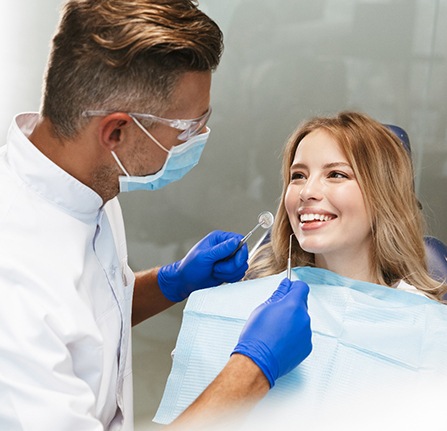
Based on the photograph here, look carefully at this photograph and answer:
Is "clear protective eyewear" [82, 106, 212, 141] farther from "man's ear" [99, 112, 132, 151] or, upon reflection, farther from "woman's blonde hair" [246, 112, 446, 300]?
"woman's blonde hair" [246, 112, 446, 300]

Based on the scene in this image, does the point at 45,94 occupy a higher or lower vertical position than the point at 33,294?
higher

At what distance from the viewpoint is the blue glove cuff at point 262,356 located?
1.24 meters

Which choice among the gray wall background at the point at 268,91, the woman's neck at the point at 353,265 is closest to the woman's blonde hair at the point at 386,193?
the woman's neck at the point at 353,265

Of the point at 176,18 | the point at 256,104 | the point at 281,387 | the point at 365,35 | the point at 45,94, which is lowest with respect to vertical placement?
the point at 281,387

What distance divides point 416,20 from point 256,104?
30.5 inches

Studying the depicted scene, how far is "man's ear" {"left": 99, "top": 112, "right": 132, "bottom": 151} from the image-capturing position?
1.27m

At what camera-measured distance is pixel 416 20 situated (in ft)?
9.09

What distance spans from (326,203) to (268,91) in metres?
1.25

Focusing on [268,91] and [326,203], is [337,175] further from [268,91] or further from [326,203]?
[268,91]

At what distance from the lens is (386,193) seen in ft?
5.91

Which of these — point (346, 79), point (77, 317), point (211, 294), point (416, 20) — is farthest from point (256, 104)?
point (77, 317)

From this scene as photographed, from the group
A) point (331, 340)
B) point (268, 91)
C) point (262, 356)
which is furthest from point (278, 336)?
point (268, 91)

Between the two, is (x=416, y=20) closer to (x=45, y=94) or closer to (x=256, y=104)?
(x=256, y=104)

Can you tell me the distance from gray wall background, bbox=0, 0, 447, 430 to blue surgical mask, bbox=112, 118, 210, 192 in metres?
1.44
